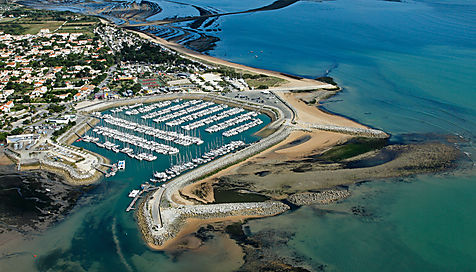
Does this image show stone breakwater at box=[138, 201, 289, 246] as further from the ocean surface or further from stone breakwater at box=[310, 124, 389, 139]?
stone breakwater at box=[310, 124, 389, 139]

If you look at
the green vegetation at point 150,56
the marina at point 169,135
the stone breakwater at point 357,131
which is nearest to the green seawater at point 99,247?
the marina at point 169,135

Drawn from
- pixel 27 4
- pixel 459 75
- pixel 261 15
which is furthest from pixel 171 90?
pixel 27 4

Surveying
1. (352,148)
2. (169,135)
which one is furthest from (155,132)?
(352,148)

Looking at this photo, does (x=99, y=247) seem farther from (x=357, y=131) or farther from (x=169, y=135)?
(x=357, y=131)

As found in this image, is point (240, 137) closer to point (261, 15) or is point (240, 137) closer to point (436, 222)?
point (436, 222)

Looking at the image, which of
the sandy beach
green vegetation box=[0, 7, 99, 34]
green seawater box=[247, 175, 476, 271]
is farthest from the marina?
green vegetation box=[0, 7, 99, 34]
